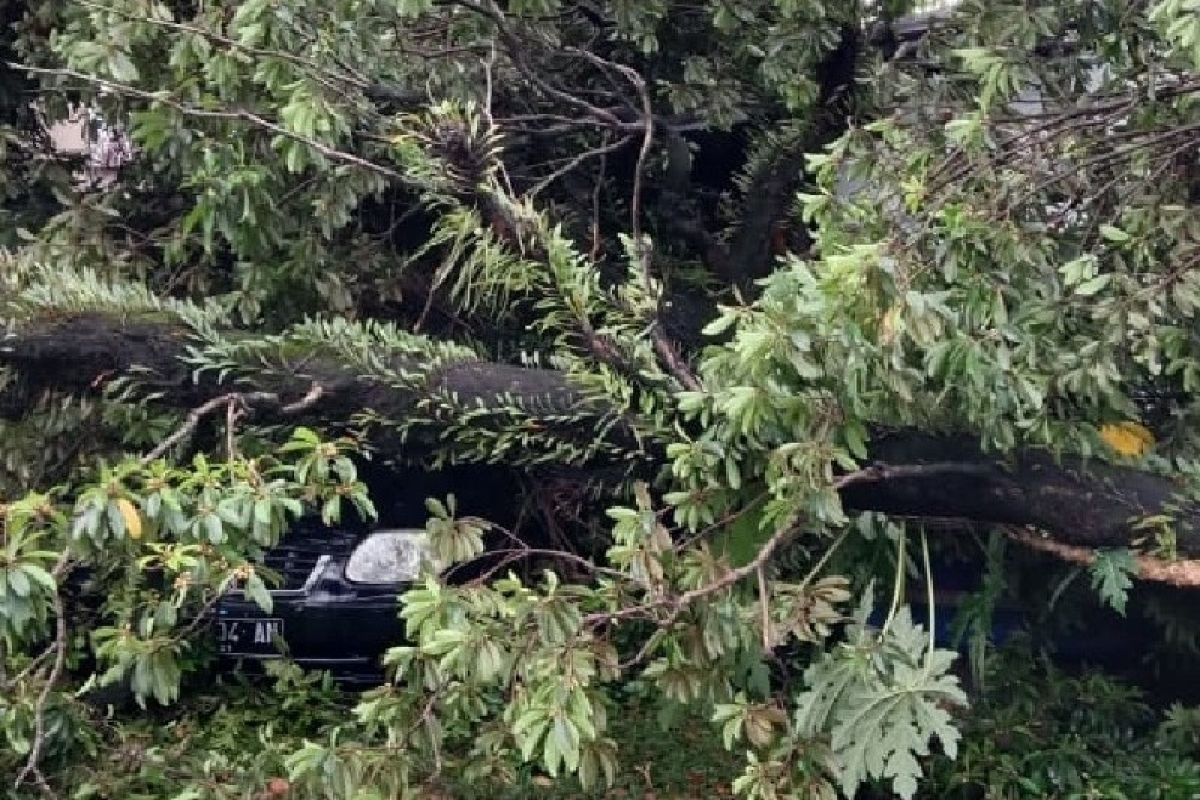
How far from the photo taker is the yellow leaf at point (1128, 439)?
12.6ft

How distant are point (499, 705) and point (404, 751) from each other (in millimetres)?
380

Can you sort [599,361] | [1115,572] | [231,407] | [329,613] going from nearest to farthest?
[1115,572] < [231,407] < [599,361] < [329,613]

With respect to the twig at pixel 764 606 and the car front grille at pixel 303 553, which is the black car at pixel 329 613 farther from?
the twig at pixel 764 606

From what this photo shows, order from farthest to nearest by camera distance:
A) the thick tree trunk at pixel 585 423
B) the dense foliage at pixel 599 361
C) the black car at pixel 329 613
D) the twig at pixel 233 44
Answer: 1. the black car at pixel 329 613
2. the twig at pixel 233 44
3. the thick tree trunk at pixel 585 423
4. the dense foliage at pixel 599 361

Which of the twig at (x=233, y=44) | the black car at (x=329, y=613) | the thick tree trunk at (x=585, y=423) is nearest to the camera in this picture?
the thick tree trunk at (x=585, y=423)

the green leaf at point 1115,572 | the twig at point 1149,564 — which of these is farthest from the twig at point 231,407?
the green leaf at point 1115,572

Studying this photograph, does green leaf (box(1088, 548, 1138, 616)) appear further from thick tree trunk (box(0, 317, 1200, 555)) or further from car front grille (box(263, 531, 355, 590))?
car front grille (box(263, 531, 355, 590))

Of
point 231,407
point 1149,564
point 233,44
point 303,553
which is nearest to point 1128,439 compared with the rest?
point 1149,564

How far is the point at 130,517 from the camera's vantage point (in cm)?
296

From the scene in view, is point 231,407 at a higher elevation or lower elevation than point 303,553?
higher

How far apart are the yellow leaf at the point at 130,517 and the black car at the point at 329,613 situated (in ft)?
8.08

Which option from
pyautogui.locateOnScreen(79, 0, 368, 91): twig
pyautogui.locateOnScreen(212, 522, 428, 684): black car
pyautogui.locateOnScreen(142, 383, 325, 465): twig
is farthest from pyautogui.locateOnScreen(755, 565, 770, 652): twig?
pyautogui.locateOnScreen(212, 522, 428, 684): black car

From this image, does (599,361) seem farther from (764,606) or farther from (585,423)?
(764,606)

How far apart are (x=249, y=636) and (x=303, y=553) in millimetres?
394
